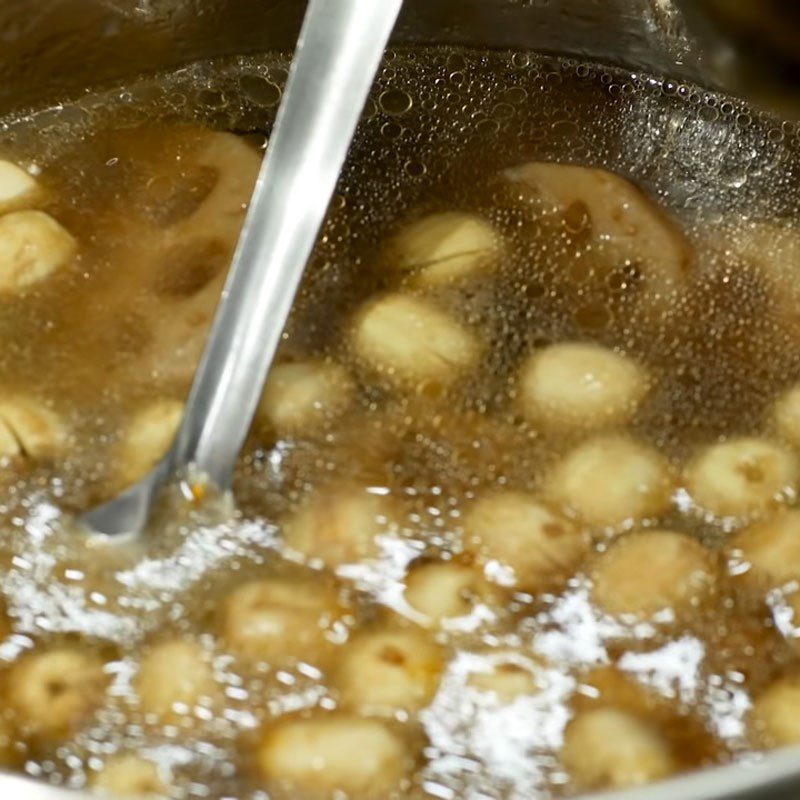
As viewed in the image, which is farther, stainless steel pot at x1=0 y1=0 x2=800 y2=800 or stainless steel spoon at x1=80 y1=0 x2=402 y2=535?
stainless steel pot at x1=0 y1=0 x2=800 y2=800

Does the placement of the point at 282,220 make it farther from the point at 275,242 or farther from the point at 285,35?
the point at 285,35

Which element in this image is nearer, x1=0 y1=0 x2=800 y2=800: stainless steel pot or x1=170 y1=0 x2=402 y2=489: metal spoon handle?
x1=170 y1=0 x2=402 y2=489: metal spoon handle

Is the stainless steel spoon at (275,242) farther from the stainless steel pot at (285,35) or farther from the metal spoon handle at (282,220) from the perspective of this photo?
the stainless steel pot at (285,35)

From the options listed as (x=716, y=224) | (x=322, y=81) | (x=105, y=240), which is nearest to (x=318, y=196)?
(x=322, y=81)

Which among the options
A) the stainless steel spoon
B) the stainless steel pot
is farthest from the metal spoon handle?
the stainless steel pot

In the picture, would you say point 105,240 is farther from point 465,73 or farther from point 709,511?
point 709,511

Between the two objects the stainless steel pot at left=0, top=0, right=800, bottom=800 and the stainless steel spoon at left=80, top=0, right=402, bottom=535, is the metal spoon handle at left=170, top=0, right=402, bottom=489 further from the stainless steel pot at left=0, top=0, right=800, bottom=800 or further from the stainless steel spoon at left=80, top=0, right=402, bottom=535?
the stainless steel pot at left=0, top=0, right=800, bottom=800

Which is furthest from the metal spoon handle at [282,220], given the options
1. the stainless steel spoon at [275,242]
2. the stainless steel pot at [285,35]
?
the stainless steel pot at [285,35]
